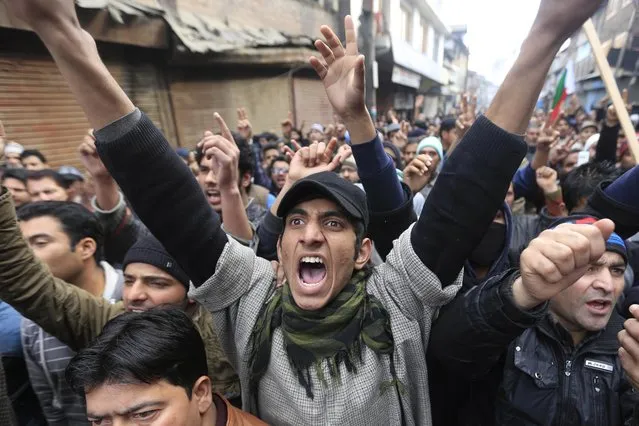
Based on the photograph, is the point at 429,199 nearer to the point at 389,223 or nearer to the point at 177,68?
the point at 389,223

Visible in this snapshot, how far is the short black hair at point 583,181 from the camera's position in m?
2.51

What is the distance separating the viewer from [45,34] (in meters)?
0.90

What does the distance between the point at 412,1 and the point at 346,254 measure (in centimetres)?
2365

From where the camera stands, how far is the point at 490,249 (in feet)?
6.20

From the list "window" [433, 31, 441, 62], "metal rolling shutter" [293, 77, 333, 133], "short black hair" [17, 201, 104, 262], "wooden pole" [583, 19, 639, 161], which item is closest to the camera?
"short black hair" [17, 201, 104, 262]

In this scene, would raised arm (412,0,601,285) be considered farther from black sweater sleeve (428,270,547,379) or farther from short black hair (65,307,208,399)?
short black hair (65,307,208,399)


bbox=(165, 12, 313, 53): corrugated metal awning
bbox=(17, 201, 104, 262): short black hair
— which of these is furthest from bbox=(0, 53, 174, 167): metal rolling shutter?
bbox=(17, 201, 104, 262): short black hair

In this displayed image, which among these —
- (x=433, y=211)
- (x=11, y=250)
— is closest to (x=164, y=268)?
(x=11, y=250)

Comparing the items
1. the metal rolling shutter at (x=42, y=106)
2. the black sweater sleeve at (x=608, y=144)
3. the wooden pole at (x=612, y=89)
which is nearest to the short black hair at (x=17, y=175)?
the metal rolling shutter at (x=42, y=106)

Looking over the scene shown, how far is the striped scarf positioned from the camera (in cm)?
112

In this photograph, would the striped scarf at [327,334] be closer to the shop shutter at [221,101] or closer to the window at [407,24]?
the shop shutter at [221,101]

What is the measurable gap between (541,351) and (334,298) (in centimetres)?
80

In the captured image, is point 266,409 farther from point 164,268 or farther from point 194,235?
point 164,268

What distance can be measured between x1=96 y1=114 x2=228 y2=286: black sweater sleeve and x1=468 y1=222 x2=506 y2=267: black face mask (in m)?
1.33
